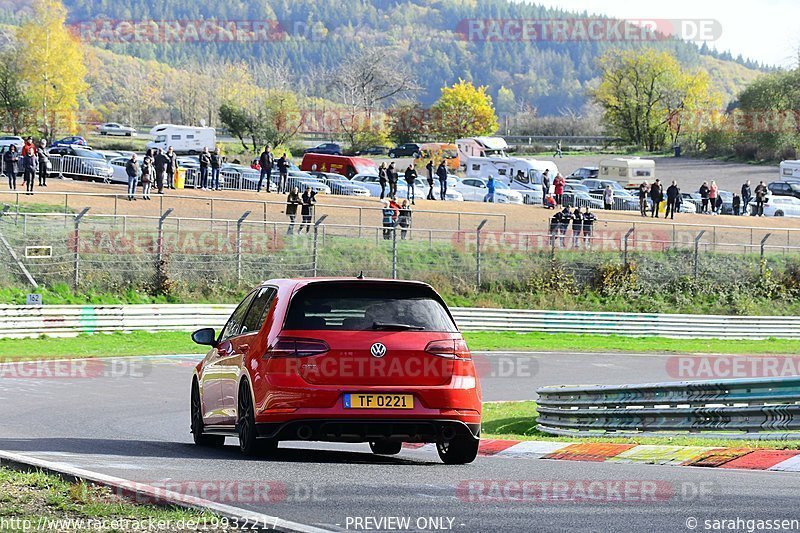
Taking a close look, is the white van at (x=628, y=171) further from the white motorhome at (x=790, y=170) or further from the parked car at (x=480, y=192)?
the parked car at (x=480, y=192)

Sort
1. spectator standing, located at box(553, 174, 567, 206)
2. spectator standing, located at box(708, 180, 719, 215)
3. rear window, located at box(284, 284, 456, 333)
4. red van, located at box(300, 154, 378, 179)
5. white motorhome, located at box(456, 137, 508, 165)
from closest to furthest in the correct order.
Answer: rear window, located at box(284, 284, 456, 333), spectator standing, located at box(553, 174, 567, 206), spectator standing, located at box(708, 180, 719, 215), red van, located at box(300, 154, 378, 179), white motorhome, located at box(456, 137, 508, 165)

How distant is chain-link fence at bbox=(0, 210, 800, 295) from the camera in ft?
103

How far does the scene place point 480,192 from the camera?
6069 cm

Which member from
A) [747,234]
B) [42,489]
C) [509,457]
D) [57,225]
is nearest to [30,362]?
[57,225]

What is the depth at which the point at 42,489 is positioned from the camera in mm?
7586

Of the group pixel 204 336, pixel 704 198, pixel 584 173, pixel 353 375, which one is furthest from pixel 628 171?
pixel 353 375

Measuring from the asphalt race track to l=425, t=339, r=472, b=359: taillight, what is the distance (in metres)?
0.89

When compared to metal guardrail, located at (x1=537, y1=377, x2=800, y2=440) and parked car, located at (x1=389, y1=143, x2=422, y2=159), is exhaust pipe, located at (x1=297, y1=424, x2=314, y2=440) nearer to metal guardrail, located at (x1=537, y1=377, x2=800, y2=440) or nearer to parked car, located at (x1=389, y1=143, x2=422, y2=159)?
metal guardrail, located at (x1=537, y1=377, x2=800, y2=440)

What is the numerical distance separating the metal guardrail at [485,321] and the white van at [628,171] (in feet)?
123

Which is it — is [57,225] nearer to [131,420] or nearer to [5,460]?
[131,420]

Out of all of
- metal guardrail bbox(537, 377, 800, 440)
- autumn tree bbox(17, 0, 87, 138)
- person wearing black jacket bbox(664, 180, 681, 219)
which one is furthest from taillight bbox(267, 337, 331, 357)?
autumn tree bbox(17, 0, 87, 138)

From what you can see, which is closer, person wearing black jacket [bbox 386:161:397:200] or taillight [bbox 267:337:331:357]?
taillight [bbox 267:337:331:357]

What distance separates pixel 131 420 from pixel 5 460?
5688 mm

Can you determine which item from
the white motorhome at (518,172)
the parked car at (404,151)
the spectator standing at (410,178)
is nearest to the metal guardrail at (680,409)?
the spectator standing at (410,178)
